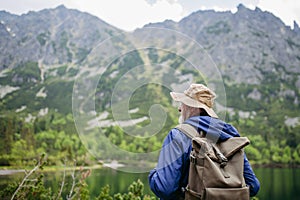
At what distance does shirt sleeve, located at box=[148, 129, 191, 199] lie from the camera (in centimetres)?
194

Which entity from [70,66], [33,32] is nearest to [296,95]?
[70,66]

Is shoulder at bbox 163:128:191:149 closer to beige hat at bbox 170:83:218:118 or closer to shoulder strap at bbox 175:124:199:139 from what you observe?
shoulder strap at bbox 175:124:199:139

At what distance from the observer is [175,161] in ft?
6.41

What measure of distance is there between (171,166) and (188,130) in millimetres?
212

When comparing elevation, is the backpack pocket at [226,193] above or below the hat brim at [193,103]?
below

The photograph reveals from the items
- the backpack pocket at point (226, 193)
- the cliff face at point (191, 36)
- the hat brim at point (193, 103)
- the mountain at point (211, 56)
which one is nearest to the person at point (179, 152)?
the hat brim at point (193, 103)

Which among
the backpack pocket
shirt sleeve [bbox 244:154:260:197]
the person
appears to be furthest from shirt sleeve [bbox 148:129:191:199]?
shirt sleeve [bbox 244:154:260:197]

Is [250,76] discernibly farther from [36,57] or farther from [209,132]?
[209,132]

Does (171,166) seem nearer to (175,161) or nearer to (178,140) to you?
(175,161)

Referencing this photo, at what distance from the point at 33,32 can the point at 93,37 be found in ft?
75.2

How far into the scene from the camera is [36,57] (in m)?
128

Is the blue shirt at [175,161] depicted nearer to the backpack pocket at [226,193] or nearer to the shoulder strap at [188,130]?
the shoulder strap at [188,130]

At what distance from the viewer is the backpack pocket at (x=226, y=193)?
187 centimetres

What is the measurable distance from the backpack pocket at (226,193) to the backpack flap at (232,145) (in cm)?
18
